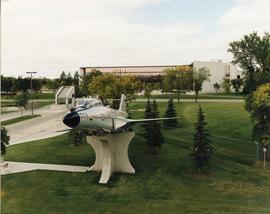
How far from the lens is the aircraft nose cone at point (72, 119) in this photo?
22.5 metres

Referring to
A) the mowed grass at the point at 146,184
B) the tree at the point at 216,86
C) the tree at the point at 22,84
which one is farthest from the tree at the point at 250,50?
the tree at the point at 22,84

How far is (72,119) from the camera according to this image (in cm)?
2256

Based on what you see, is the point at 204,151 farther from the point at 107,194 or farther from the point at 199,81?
the point at 199,81

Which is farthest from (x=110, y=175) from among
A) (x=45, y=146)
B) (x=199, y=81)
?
(x=199, y=81)

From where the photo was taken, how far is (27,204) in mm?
21906

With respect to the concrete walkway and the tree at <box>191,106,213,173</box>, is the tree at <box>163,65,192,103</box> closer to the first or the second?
the tree at <box>191,106,213,173</box>

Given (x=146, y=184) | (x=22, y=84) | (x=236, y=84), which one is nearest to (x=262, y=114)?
(x=146, y=184)

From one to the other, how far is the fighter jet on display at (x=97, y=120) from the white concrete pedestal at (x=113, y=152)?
1318 mm

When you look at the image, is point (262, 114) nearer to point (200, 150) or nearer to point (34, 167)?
point (200, 150)

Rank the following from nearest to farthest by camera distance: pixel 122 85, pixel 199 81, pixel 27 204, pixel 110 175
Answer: pixel 27 204
pixel 110 175
pixel 122 85
pixel 199 81

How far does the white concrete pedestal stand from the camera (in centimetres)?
2786

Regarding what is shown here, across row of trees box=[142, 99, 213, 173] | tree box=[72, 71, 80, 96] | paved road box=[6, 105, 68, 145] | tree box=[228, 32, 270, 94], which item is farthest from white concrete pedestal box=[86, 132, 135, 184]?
tree box=[72, 71, 80, 96]

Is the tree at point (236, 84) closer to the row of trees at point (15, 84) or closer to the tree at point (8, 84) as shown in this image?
the row of trees at point (15, 84)

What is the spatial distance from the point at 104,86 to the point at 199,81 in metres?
21.4
